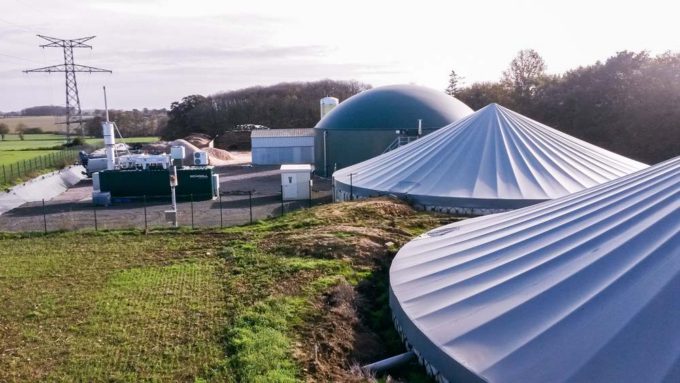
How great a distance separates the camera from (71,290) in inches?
507

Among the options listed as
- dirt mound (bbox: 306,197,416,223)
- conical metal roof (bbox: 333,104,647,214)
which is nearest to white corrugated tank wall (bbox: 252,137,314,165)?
conical metal roof (bbox: 333,104,647,214)

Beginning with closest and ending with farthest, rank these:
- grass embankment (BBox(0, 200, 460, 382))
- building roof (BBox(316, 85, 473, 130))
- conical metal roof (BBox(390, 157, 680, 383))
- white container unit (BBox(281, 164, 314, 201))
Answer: conical metal roof (BBox(390, 157, 680, 383))
grass embankment (BBox(0, 200, 460, 382))
white container unit (BBox(281, 164, 314, 201))
building roof (BBox(316, 85, 473, 130))

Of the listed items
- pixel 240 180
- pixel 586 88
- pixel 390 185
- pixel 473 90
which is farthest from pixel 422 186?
pixel 473 90

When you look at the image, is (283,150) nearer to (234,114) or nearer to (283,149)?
(283,149)

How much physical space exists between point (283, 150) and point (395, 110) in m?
14.3

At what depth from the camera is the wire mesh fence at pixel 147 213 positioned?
2280 centimetres

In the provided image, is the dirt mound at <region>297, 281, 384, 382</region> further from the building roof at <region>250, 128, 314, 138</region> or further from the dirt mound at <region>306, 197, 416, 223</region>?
the building roof at <region>250, 128, 314, 138</region>

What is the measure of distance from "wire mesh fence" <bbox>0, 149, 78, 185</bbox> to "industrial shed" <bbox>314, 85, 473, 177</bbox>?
72.4 feet

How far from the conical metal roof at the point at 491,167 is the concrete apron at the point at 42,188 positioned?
2020cm

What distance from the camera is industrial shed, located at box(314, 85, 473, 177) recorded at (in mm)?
37125

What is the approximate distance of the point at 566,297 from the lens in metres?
6.55

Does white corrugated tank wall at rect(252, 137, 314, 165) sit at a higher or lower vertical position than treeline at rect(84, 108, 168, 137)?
lower

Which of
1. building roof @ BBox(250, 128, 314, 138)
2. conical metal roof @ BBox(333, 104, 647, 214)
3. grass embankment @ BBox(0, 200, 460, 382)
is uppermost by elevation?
building roof @ BBox(250, 128, 314, 138)

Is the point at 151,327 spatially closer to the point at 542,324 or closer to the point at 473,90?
the point at 542,324
